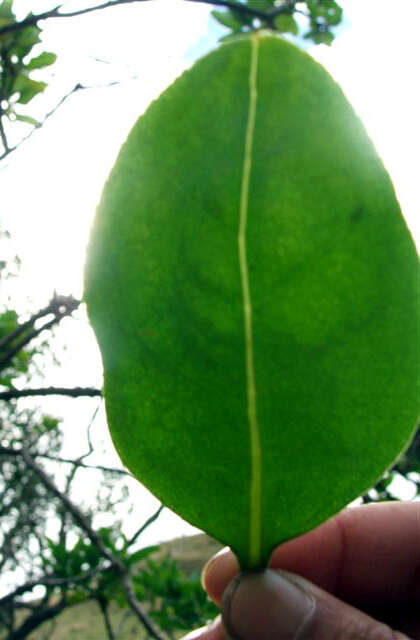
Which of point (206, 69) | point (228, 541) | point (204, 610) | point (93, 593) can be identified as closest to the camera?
point (206, 69)

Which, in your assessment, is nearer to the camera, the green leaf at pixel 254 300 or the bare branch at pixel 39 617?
the green leaf at pixel 254 300

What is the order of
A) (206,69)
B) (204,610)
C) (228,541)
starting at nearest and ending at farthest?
(206,69)
(228,541)
(204,610)

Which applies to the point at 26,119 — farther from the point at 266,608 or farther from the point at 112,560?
the point at 266,608

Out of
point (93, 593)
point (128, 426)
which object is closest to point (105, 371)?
point (128, 426)

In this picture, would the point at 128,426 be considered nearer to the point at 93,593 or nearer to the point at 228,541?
the point at 228,541

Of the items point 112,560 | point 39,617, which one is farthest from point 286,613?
point 39,617

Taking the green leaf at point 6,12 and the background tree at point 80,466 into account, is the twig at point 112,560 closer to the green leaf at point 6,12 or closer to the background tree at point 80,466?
the background tree at point 80,466

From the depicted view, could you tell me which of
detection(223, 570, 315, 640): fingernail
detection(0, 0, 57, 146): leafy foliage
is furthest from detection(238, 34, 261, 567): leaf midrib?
detection(0, 0, 57, 146): leafy foliage

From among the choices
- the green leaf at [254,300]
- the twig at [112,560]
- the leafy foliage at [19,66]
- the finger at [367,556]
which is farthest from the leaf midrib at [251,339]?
the leafy foliage at [19,66]
